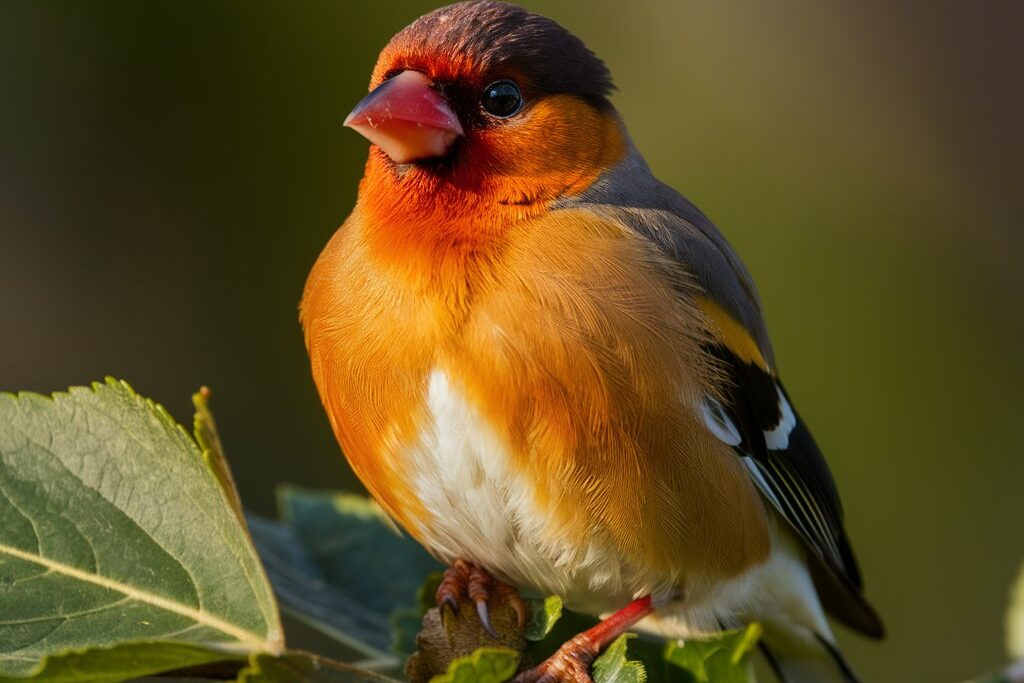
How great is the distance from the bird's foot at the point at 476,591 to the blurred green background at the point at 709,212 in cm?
310

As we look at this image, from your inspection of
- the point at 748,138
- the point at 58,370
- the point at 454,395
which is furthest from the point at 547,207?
the point at 58,370

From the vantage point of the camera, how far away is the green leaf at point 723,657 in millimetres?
2180

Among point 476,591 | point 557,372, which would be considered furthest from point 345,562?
point 557,372

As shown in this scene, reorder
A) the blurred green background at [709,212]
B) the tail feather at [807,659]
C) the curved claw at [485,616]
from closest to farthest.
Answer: the curved claw at [485,616], the tail feather at [807,659], the blurred green background at [709,212]

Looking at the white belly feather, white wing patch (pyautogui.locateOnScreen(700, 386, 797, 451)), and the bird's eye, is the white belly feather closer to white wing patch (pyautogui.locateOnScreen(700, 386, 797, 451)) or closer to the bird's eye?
white wing patch (pyautogui.locateOnScreen(700, 386, 797, 451))

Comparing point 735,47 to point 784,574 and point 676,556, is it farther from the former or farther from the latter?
point 676,556

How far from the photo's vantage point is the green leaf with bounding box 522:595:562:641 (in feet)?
7.52

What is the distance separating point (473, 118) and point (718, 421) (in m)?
0.94

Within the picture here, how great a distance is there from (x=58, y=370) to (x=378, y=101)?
4265mm

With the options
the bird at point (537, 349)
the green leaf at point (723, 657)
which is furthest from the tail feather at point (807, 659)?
the green leaf at point (723, 657)

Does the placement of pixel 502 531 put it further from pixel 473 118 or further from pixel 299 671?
pixel 473 118

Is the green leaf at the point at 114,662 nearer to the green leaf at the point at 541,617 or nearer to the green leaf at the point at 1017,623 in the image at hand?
the green leaf at the point at 541,617

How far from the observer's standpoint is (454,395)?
8.61ft

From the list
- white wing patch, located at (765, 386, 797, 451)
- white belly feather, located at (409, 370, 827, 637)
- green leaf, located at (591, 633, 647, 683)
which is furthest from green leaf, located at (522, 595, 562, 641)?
white wing patch, located at (765, 386, 797, 451)
